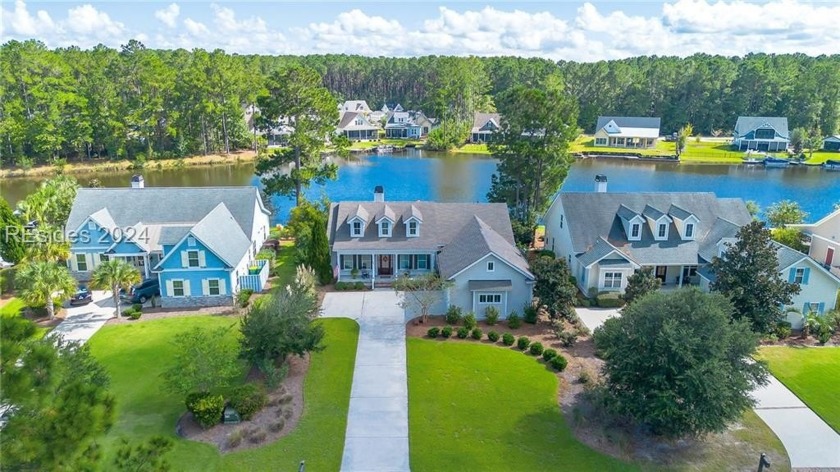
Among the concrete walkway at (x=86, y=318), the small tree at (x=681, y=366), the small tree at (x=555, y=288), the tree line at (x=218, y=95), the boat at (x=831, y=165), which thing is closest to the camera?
the small tree at (x=681, y=366)

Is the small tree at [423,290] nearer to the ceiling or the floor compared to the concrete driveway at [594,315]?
nearer to the ceiling

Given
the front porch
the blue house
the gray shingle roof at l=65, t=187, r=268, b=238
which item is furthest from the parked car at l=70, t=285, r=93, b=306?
the front porch

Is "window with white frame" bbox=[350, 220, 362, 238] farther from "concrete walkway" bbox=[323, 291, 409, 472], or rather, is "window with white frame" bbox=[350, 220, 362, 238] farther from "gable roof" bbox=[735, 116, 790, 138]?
"gable roof" bbox=[735, 116, 790, 138]

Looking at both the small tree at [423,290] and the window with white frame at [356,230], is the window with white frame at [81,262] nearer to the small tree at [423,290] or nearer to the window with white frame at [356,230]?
the window with white frame at [356,230]

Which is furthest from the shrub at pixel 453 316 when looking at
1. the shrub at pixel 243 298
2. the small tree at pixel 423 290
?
the shrub at pixel 243 298

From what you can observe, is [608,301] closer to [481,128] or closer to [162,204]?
[162,204]

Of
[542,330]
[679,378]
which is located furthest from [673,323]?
[542,330]
